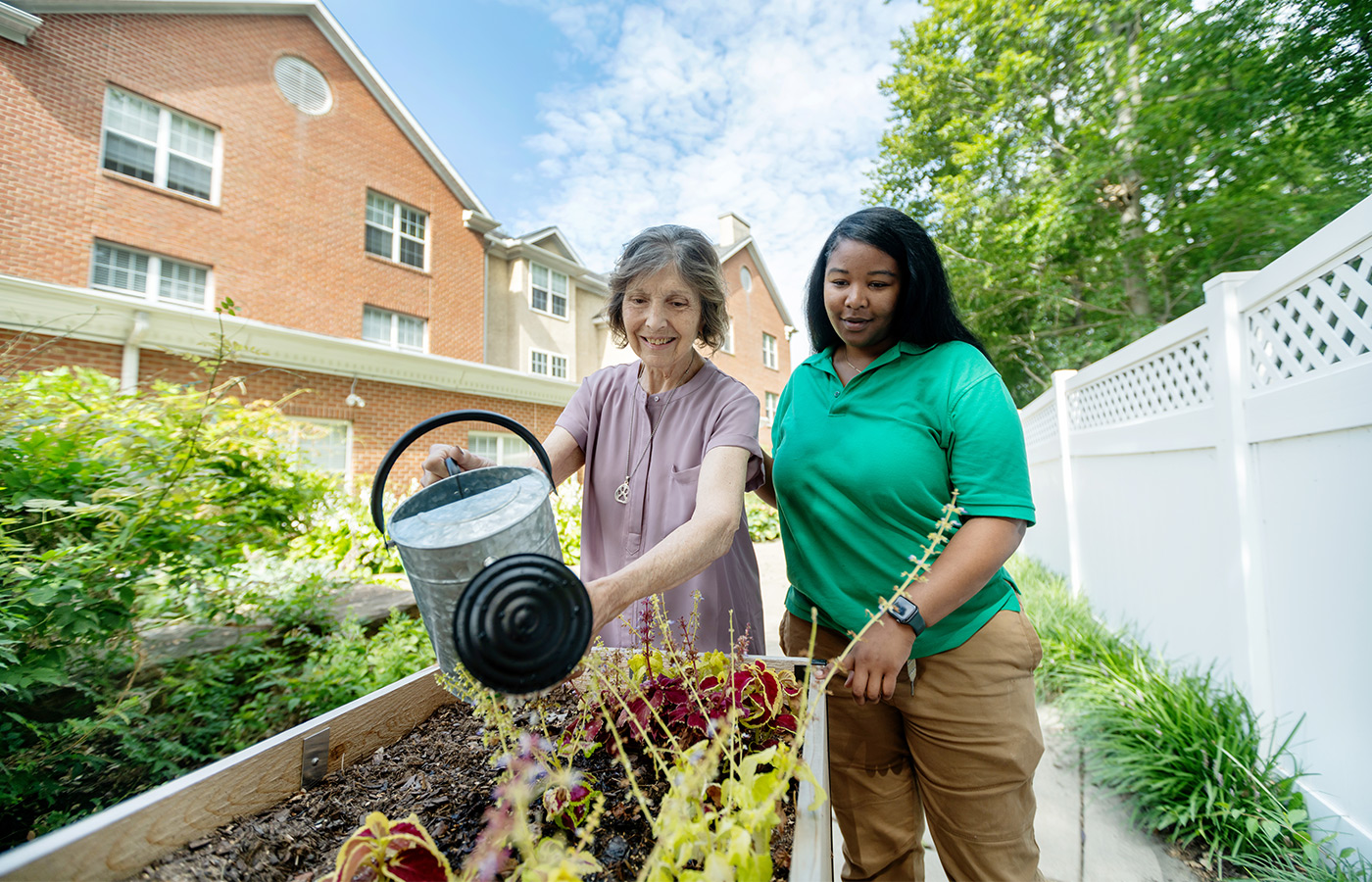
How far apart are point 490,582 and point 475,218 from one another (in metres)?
13.7

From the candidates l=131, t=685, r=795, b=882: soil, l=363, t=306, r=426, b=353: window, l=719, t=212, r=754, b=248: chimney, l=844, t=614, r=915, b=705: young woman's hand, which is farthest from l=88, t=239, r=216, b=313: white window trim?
l=719, t=212, r=754, b=248: chimney

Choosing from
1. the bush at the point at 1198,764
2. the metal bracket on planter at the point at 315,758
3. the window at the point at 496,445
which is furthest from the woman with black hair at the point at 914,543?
the window at the point at 496,445

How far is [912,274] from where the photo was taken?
1504 millimetres

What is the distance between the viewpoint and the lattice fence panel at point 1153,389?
3.06m

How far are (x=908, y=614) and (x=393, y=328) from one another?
11989mm

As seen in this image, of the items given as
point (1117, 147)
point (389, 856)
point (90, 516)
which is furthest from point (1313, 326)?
point (1117, 147)

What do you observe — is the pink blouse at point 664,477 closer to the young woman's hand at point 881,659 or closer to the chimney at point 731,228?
the young woman's hand at point 881,659

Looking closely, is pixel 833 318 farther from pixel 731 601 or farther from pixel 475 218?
pixel 475 218

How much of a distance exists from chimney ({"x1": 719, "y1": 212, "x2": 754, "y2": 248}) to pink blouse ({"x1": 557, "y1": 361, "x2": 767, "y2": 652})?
18966 mm

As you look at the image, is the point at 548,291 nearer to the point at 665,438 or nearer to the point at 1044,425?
the point at 1044,425

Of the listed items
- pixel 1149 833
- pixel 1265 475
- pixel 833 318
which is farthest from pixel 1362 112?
pixel 833 318

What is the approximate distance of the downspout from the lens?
6.96 metres

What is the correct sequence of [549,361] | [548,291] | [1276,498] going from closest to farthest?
1. [1276,498]
2. [548,291]
3. [549,361]

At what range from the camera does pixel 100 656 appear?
2217 millimetres
